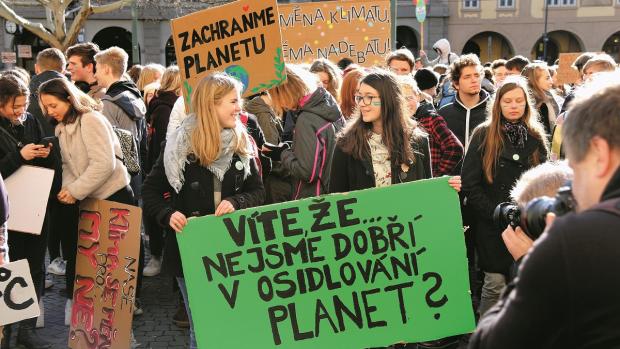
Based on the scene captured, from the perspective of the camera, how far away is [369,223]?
3.50 m

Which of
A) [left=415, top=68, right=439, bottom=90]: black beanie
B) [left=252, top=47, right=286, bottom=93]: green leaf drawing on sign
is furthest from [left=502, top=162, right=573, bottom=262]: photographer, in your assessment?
[left=415, top=68, right=439, bottom=90]: black beanie

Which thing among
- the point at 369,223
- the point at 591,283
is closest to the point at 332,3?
Result: the point at 369,223

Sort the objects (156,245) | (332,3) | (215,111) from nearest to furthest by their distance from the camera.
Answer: (215,111)
(156,245)
(332,3)

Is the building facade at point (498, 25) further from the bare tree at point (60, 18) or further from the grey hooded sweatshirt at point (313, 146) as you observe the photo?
the grey hooded sweatshirt at point (313, 146)

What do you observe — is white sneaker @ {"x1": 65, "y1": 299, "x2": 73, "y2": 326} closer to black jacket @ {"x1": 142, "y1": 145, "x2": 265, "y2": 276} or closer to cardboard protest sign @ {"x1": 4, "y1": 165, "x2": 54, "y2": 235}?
cardboard protest sign @ {"x1": 4, "y1": 165, "x2": 54, "y2": 235}

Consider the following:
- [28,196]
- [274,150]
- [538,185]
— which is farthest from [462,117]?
[538,185]

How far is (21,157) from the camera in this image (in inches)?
181

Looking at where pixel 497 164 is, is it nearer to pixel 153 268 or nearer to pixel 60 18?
pixel 153 268

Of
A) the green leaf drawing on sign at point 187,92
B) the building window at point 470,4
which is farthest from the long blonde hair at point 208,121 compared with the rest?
the building window at point 470,4

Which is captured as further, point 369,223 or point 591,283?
point 369,223

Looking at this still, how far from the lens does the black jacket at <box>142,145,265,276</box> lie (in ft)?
12.1

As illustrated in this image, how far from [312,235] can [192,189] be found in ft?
2.40

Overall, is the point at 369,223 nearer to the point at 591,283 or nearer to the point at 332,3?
the point at 591,283

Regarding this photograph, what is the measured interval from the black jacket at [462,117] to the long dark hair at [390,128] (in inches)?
74.5
